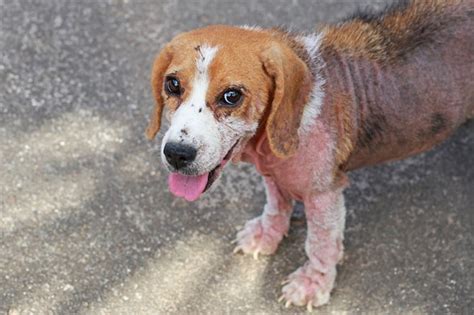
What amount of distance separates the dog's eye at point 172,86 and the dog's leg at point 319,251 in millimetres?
972

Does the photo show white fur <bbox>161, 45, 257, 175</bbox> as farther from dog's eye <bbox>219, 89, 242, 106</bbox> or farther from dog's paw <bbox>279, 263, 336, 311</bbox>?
dog's paw <bbox>279, 263, 336, 311</bbox>

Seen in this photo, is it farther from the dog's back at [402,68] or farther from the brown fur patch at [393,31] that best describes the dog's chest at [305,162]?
the brown fur patch at [393,31]

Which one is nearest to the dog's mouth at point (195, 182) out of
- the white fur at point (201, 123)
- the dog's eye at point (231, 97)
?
the white fur at point (201, 123)

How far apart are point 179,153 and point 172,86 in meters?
0.34

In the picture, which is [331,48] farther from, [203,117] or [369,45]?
[203,117]

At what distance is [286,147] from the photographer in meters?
3.95

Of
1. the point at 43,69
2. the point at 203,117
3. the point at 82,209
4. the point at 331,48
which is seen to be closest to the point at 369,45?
the point at 331,48

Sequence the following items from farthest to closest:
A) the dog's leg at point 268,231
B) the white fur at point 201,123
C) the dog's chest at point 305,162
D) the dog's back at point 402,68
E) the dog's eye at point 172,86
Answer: the dog's leg at point 268,231
the dog's back at point 402,68
the dog's chest at point 305,162
the dog's eye at point 172,86
the white fur at point 201,123

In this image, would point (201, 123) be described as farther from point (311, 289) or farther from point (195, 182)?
point (311, 289)

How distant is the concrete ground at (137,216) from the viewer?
4.61 meters

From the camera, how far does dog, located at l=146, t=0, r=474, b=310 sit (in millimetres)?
3744

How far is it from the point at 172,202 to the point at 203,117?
1439mm

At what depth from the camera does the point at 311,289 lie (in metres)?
4.57

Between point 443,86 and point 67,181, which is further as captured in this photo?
point 67,181
